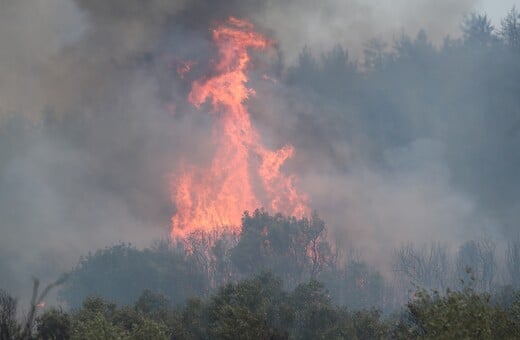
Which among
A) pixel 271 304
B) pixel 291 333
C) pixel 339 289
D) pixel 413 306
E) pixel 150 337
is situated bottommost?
pixel 150 337

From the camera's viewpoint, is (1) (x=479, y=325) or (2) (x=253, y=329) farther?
(2) (x=253, y=329)

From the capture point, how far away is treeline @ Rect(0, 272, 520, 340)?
39.6m

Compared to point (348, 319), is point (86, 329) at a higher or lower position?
lower

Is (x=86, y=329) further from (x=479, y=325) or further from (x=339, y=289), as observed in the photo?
(x=339, y=289)

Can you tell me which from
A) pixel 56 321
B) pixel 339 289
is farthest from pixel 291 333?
pixel 339 289

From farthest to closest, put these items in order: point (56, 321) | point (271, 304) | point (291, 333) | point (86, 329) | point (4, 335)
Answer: point (271, 304) → point (291, 333) → point (56, 321) → point (86, 329) → point (4, 335)

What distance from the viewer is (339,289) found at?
200 metres

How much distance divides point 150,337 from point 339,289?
149 m

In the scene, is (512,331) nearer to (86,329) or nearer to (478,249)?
(86,329)

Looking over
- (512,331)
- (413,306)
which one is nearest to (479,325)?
(512,331)

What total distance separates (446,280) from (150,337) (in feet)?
518

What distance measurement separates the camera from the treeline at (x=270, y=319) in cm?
3959

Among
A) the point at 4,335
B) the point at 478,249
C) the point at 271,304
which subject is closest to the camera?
the point at 4,335

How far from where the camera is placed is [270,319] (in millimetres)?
103688
